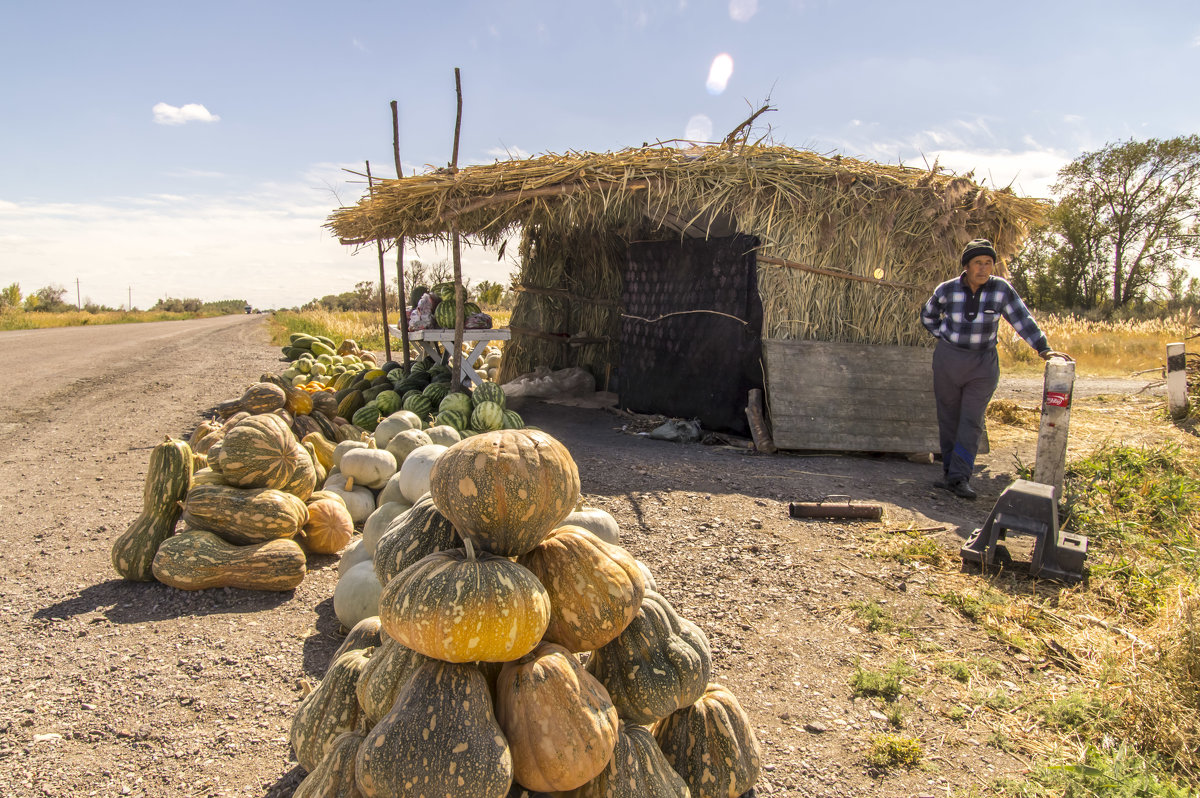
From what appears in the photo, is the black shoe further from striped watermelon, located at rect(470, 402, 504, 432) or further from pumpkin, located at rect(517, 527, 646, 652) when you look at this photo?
pumpkin, located at rect(517, 527, 646, 652)

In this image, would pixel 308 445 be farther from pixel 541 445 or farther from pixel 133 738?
pixel 541 445

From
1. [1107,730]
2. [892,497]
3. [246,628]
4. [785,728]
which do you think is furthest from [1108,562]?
[246,628]

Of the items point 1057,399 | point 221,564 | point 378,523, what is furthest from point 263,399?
point 1057,399

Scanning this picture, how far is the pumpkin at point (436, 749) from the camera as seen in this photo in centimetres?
156

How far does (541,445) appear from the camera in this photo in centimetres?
197

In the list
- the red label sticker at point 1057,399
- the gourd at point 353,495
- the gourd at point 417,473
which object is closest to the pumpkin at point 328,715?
the gourd at point 417,473

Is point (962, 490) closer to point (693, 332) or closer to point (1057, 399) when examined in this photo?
point (1057, 399)

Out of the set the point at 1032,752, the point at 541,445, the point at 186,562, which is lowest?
the point at 1032,752

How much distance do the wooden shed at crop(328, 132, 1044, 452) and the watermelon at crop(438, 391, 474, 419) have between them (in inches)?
84.2

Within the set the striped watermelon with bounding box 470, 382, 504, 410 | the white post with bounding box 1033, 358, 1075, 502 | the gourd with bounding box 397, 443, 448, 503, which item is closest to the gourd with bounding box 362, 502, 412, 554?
the gourd with bounding box 397, 443, 448, 503

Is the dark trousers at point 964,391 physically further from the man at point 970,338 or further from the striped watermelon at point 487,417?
the striped watermelon at point 487,417

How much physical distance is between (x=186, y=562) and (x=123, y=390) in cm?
963

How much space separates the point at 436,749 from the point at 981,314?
19.2ft

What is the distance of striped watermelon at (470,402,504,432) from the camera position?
764 centimetres
